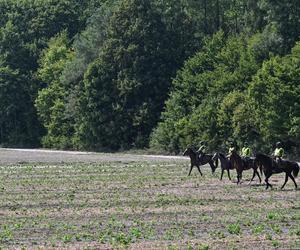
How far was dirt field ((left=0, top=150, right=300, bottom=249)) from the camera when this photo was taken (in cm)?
2500

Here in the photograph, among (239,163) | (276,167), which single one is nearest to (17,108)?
(239,163)

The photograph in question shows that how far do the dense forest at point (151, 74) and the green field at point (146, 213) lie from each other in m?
29.8

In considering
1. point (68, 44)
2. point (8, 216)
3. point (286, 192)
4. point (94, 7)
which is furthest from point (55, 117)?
point (8, 216)

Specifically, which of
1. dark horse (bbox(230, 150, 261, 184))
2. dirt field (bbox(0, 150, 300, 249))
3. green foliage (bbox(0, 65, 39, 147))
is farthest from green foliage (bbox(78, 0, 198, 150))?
dark horse (bbox(230, 150, 261, 184))

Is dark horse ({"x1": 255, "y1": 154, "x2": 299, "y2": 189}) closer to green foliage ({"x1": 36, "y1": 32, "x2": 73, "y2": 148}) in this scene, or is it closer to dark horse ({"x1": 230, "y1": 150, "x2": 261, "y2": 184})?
dark horse ({"x1": 230, "y1": 150, "x2": 261, "y2": 184})

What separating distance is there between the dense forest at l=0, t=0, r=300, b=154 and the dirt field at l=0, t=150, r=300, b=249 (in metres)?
29.4

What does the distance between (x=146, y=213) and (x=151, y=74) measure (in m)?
71.8

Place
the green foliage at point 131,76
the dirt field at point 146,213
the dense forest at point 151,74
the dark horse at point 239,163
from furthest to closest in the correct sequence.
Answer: the green foliage at point 131,76
the dense forest at point 151,74
the dark horse at point 239,163
the dirt field at point 146,213

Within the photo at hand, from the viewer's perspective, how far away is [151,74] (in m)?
104

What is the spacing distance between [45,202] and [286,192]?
10.9 meters

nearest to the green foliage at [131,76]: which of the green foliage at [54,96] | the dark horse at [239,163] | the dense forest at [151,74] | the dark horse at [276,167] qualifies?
the dense forest at [151,74]

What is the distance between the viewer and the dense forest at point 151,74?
82875 mm

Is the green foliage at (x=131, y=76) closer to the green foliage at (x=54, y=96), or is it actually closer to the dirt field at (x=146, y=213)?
the green foliage at (x=54, y=96)

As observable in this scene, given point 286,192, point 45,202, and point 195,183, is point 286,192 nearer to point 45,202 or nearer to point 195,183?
point 195,183
